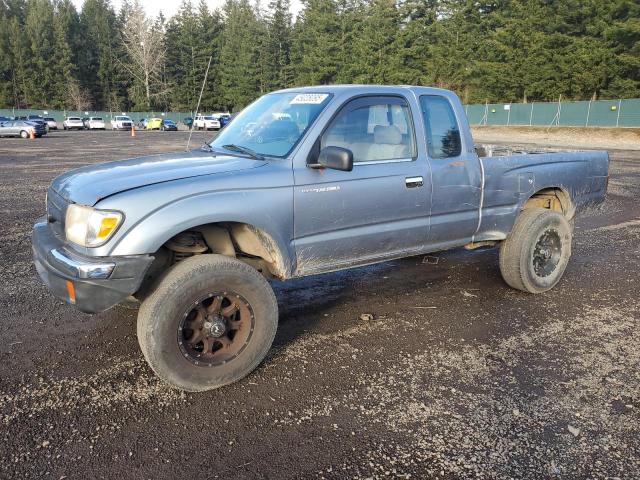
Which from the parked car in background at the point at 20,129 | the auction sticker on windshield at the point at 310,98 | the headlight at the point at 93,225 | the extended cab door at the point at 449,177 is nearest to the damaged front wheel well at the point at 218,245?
the headlight at the point at 93,225

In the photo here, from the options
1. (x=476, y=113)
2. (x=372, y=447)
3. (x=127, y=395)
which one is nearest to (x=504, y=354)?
(x=372, y=447)

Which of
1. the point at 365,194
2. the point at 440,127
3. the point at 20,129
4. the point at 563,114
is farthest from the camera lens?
the point at 563,114

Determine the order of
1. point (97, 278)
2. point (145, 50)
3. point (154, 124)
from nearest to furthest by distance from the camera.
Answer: point (97, 278) → point (154, 124) → point (145, 50)

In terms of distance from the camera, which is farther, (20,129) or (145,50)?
(145,50)

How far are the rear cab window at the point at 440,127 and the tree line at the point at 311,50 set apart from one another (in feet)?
144

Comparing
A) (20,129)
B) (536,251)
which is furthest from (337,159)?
(20,129)

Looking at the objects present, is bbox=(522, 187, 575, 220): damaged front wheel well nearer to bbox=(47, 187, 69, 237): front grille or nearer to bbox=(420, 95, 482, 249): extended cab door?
bbox=(420, 95, 482, 249): extended cab door

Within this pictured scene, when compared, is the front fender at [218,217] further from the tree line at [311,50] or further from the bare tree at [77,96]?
the bare tree at [77,96]

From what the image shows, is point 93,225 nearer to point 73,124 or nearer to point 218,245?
point 218,245

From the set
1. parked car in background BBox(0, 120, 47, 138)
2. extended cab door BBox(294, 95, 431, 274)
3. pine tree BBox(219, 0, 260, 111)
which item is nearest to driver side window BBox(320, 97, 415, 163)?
extended cab door BBox(294, 95, 431, 274)

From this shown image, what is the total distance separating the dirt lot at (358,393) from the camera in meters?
2.71

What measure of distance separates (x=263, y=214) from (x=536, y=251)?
10.4ft

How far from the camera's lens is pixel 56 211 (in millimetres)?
3582

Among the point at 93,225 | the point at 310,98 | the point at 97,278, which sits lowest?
the point at 97,278
